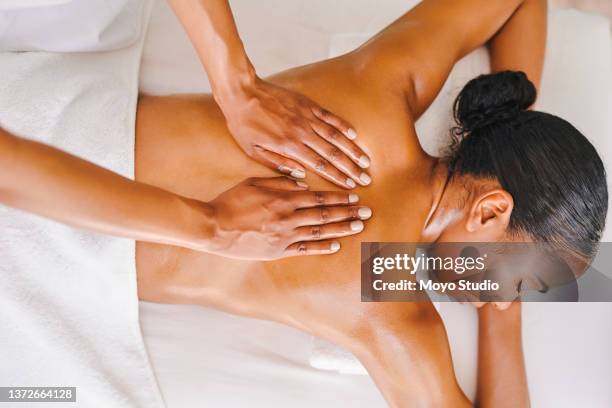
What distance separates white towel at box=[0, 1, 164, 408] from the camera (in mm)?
1107

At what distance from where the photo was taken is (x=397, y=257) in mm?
1156

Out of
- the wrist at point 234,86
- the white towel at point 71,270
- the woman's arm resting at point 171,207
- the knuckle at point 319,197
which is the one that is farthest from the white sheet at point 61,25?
the knuckle at point 319,197

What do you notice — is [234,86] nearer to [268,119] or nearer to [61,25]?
[268,119]

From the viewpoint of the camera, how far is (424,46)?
124 cm

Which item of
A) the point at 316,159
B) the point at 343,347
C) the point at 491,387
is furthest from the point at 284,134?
the point at 491,387

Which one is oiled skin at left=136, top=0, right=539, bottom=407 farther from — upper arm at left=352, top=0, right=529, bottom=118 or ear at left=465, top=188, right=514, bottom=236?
ear at left=465, top=188, right=514, bottom=236

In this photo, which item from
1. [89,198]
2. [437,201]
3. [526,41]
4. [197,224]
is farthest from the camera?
[526,41]

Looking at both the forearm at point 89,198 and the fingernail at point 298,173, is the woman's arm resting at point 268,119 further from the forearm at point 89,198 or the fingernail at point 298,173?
the forearm at point 89,198

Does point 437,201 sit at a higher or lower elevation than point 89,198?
higher

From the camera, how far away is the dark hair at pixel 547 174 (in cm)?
104

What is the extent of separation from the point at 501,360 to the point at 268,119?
2.34 feet

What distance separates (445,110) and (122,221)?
86 cm

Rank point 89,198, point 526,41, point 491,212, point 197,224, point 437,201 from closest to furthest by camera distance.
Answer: point 89,198 < point 197,224 < point 491,212 < point 437,201 < point 526,41

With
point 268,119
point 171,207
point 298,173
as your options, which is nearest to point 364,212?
point 298,173
